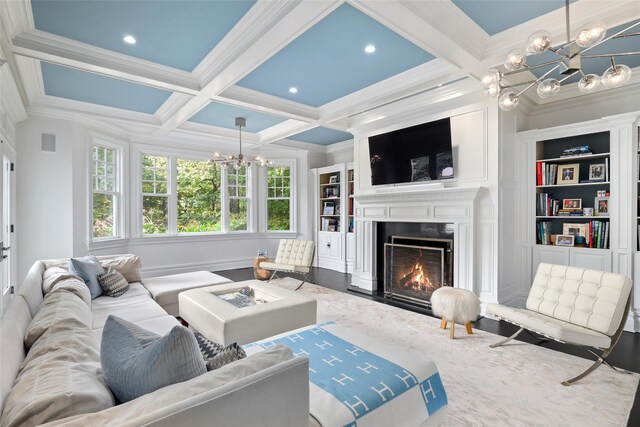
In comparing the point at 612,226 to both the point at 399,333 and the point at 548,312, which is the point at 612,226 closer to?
the point at 548,312

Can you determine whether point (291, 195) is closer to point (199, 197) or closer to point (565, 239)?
point (199, 197)

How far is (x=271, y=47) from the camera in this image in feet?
9.11

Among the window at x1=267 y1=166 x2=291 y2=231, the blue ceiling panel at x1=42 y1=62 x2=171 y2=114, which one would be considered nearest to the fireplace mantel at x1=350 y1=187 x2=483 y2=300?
the window at x1=267 y1=166 x2=291 y2=231

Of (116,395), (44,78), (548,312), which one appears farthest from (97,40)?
(548,312)

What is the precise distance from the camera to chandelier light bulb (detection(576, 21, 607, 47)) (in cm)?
167

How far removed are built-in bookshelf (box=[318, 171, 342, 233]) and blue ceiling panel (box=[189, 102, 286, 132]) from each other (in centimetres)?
187

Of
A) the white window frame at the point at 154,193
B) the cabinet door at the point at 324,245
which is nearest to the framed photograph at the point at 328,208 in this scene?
the cabinet door at the point at 324,245

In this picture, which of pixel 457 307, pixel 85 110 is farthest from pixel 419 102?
pixel 85 110

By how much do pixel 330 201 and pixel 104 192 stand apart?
4325 mm

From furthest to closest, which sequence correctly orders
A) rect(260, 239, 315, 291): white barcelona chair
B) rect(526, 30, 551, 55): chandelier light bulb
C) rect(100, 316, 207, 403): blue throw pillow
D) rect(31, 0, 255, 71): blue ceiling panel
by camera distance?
rect(260, 239, 315, 291): white barcelona chair
rect(31, 0, 255, 71): blue ceiling panel
rect(526, 30, 551, 55): chandelier light bulb
rect(100, 316, 207, 403): blue throw pillow

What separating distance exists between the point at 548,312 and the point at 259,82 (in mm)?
3929

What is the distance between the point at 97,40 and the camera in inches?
114

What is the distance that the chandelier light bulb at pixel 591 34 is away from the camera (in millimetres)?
1668

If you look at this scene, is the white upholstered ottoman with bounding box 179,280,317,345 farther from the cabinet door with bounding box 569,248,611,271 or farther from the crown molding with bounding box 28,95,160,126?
the crown molding with bounding box 28,95,160,126
